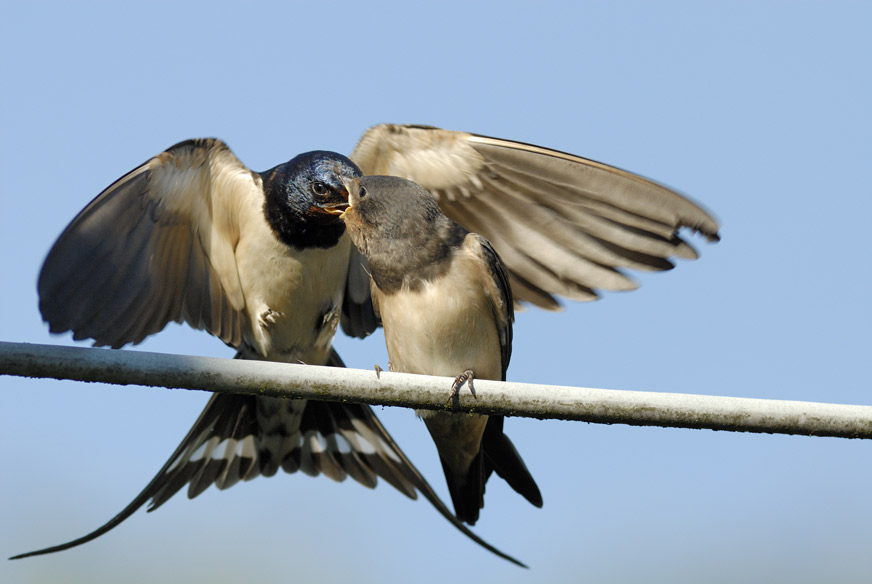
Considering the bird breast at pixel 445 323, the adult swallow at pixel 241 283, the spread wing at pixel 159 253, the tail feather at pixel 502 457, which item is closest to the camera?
the bird breast at pixel 445 323

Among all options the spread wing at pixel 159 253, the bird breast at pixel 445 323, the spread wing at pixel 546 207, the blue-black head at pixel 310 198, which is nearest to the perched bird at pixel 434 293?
the bird breast at pixel 445 323

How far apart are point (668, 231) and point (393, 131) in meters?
1.36

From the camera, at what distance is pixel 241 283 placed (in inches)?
184

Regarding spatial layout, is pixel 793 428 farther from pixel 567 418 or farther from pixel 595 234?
pixel 595 234

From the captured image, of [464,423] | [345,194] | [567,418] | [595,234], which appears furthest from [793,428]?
[345,194]

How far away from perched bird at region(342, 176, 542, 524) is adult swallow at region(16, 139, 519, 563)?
0.74 metres

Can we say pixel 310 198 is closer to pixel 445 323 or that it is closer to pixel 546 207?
pixel 546 207

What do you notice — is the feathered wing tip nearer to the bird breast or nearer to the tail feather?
the tail feather

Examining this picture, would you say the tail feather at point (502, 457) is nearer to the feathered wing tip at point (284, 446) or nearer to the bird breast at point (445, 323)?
the bird breast at point (445, 323)

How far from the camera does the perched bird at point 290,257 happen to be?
13.6 ft

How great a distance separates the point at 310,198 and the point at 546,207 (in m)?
1.04

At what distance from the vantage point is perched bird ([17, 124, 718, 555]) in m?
4.14

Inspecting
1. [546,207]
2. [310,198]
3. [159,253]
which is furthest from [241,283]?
[546,207]

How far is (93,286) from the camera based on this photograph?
13.7 ft
